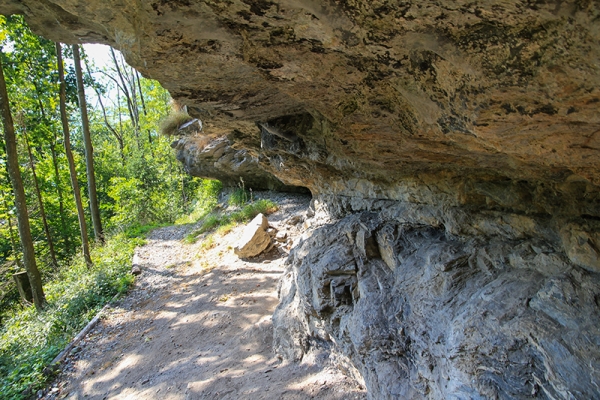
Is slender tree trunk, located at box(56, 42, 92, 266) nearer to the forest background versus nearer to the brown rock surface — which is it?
the forest background

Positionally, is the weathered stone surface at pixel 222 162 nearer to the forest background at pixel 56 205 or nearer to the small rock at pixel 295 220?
the forest background at pixel 56 205

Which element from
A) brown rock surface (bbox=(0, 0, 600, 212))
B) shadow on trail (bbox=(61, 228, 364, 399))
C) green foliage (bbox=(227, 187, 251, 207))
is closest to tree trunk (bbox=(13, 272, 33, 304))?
shadow on trail (bbox=(61, 228, 364, 399))

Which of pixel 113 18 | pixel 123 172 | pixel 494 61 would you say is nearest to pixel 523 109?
pixel 494 61

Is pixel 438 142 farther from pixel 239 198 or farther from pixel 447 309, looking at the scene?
pixel 239 198

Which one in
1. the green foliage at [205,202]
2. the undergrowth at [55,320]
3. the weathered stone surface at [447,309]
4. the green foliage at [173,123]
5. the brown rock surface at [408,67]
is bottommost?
the undergrowth at [55,320]

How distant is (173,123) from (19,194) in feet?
23.6

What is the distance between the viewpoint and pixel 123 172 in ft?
66.9

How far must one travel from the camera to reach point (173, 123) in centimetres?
1366

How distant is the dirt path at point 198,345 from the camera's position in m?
4.21

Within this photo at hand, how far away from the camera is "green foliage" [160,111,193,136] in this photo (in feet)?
43.4

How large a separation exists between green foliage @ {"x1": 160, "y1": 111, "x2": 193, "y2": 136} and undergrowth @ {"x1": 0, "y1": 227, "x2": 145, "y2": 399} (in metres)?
5.42

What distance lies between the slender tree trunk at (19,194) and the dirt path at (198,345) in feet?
6.19

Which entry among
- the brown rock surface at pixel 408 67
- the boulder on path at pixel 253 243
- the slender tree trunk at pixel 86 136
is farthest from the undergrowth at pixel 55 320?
the brown rock surface at pixel 408 67

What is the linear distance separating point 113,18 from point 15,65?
10.7 metres
